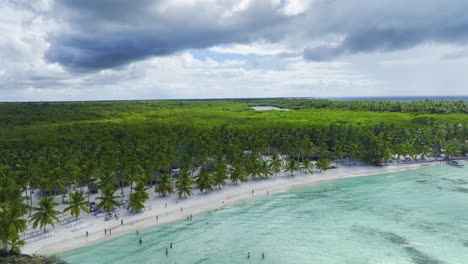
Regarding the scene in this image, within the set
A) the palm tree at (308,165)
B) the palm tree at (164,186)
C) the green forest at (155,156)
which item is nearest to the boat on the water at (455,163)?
the green forest at (155,156)

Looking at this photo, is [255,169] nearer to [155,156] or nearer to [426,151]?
[155,156]

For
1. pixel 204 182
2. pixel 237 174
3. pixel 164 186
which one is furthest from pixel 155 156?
pixel 237 174

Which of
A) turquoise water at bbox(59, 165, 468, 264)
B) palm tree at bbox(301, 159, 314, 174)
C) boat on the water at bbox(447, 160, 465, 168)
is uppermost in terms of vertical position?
palm tree at bbox(301, 159, 314, 174)

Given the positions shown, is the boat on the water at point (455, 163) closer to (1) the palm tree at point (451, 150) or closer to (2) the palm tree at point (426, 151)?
(1) the palm tree at point (451, 150)

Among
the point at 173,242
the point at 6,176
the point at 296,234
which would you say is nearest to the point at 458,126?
the point at 296,234

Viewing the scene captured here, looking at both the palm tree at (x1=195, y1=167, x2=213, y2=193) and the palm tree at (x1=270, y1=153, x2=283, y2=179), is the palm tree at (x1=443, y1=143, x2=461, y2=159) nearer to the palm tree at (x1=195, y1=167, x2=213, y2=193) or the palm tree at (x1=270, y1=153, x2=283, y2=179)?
the palm tree at (x1=270, y1=153, x2=283, y2=179)

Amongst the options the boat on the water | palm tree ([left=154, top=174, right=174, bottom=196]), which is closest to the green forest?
palm tree ([left=154, top=174, right=174, bottom=196])
